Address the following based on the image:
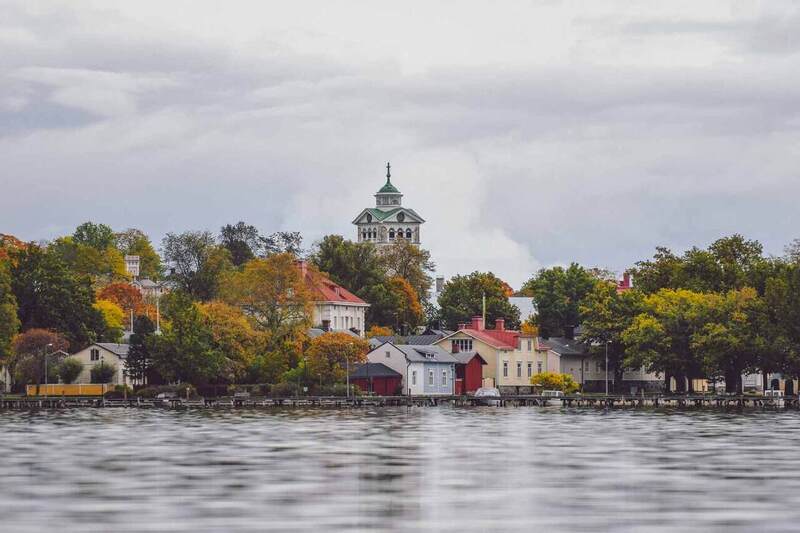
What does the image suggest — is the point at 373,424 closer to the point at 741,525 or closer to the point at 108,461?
the point at 108,461

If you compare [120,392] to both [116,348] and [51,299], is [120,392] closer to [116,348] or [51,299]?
[116,348]

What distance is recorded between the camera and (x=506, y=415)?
346 feet

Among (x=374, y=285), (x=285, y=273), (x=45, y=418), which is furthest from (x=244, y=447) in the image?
(x=374, y=285)

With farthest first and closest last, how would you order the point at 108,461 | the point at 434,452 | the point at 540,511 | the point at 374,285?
the point at 374,285
the point at 434,452
the point at 108,461
the point at 540,511

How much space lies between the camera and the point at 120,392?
422ft

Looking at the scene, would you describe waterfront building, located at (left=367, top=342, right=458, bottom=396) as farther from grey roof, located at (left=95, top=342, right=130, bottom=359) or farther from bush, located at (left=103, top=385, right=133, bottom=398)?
bush, located at (left=103, top=385, right=133, bottom=398)

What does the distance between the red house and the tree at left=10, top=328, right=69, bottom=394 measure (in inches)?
1406

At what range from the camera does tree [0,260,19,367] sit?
130125 millimetres

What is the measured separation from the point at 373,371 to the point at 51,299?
100ft

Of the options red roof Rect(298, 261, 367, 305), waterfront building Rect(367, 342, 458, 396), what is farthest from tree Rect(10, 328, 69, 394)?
red roof Rect(298, 261, 367, 305)

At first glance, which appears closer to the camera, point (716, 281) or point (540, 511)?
point (540, 511)

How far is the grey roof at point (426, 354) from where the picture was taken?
138000mm

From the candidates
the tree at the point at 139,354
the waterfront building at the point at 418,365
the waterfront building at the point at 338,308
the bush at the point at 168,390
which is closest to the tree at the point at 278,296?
the waterfront building at the point at 418,365

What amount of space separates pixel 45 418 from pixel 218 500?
58328 millimetres
